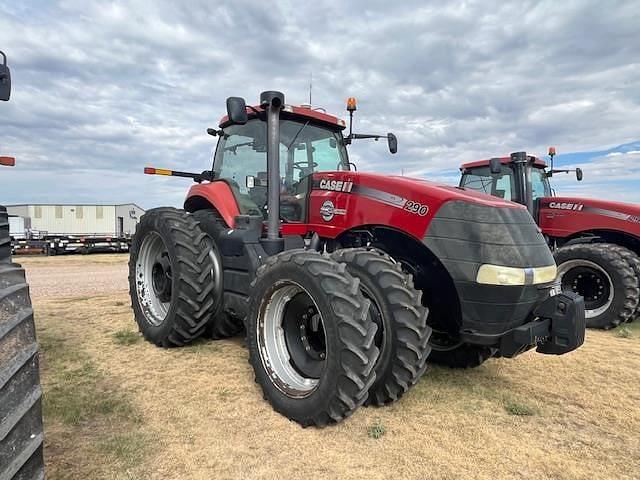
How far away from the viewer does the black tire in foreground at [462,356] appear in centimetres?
406

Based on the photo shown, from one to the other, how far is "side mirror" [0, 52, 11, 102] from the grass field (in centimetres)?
208

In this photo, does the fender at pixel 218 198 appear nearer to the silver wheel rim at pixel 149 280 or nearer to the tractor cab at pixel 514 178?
the silver wheel rim at pixel 149 280

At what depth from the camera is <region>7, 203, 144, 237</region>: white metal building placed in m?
31.1

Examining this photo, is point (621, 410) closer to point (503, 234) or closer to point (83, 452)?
point (503, 234)

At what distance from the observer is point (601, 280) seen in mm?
6680

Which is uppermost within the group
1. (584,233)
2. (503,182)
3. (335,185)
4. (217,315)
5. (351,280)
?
(503,182)

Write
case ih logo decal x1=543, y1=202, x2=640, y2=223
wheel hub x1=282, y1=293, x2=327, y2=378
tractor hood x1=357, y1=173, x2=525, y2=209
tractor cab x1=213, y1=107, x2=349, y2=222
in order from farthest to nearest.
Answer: case ih logo decal x1=543, y1=202, x2=640, y2=223 < tractor cab x1=213, y1=107, x2=349, y2=222 < wheel hub x1=282, y1=293, x2=327, y2=378 < tractor hood x1=357, y1=173, x2=525, y2=209

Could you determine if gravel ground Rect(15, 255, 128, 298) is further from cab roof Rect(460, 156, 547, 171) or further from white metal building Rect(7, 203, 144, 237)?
white metal building Rect(7, 203, 144, 237)

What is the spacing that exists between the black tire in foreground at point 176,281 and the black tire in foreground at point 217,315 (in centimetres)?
7

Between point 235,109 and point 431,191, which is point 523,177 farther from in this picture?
point 235,109

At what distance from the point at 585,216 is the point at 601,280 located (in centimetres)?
117

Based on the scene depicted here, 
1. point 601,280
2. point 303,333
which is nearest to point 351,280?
point 303,333

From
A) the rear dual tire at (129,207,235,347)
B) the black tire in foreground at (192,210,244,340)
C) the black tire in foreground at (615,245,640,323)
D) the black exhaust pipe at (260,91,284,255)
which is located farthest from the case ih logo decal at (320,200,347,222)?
the black tire in foreground at (615,245,640,323)

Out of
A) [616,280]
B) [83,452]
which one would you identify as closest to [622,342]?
[616,280]
